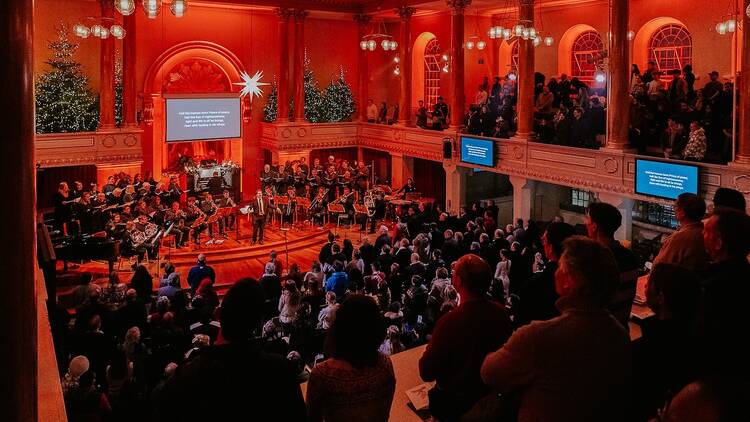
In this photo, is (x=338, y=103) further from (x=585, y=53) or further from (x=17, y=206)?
(x=17, y=206)

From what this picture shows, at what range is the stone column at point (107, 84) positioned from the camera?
56.5ft

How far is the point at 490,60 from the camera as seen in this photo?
2164cm

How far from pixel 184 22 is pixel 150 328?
47.7ft

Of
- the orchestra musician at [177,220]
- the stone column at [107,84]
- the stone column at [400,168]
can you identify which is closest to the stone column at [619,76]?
the stone column at [400,168]

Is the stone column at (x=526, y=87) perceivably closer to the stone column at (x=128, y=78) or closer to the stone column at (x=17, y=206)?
the stone column at (x=128, y=78)

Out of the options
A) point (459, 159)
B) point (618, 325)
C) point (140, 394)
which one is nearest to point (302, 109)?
point (459, 159)

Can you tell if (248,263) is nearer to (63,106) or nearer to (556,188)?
(63,106)

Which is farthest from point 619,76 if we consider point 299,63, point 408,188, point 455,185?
point 299,63


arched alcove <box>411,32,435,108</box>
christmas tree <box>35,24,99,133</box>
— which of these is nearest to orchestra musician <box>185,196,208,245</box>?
christmas tree <box>35,24,99,133</box>

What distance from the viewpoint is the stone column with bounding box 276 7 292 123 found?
20.5 metres

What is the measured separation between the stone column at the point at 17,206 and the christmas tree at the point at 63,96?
→ 54.0ft

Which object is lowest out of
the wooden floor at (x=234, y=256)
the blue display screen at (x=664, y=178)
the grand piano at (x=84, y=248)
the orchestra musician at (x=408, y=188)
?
the wooden floor at (x=234, y=256)

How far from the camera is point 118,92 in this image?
1841cm

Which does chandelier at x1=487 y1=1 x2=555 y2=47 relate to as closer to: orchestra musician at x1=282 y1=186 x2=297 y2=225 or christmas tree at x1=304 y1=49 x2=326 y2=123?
orchestra musician at x1=282 y1=186 x2=297 y2=225
